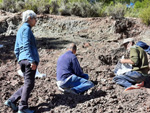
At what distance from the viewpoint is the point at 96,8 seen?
1199 centimetres

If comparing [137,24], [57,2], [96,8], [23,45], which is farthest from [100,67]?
[57,2]

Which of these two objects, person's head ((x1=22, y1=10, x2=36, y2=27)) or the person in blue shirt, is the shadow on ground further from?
person's head ((x1=22, y1=10, x2=36, y2=27))

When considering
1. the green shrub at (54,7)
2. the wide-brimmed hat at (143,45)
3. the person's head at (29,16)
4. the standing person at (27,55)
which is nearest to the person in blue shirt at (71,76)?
the standing person at (27,55)

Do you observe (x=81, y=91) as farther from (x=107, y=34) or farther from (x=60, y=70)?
(x=107, y=34)

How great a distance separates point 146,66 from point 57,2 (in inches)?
376

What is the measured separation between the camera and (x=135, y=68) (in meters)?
4.34

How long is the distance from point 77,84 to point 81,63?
191 cm

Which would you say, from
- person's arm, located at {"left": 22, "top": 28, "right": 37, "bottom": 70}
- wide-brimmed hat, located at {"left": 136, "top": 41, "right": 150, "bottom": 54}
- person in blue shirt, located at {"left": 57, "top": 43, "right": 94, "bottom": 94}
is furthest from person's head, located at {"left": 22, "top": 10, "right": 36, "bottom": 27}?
wide-brimmed hat, located at {"left": 136, "top": 41, "right": 150, "bottom": 54}

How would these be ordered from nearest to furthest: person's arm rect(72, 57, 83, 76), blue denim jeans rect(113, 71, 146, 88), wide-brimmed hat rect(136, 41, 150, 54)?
person's arm rect(72, 57, 83, 76) < blue denim jeans rect(113, 71, 146, 88) < wide-brimmed hat rect(136, 41, 150, 54)

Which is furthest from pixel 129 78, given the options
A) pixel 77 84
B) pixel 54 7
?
pixel 54 7

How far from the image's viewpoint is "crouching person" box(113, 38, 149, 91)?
418cm

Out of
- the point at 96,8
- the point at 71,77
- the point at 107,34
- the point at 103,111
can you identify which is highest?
the point at 96,8

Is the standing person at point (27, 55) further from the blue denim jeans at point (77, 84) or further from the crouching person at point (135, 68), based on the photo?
the crouching person at point (135, 68)

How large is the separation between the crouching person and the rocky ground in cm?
16
